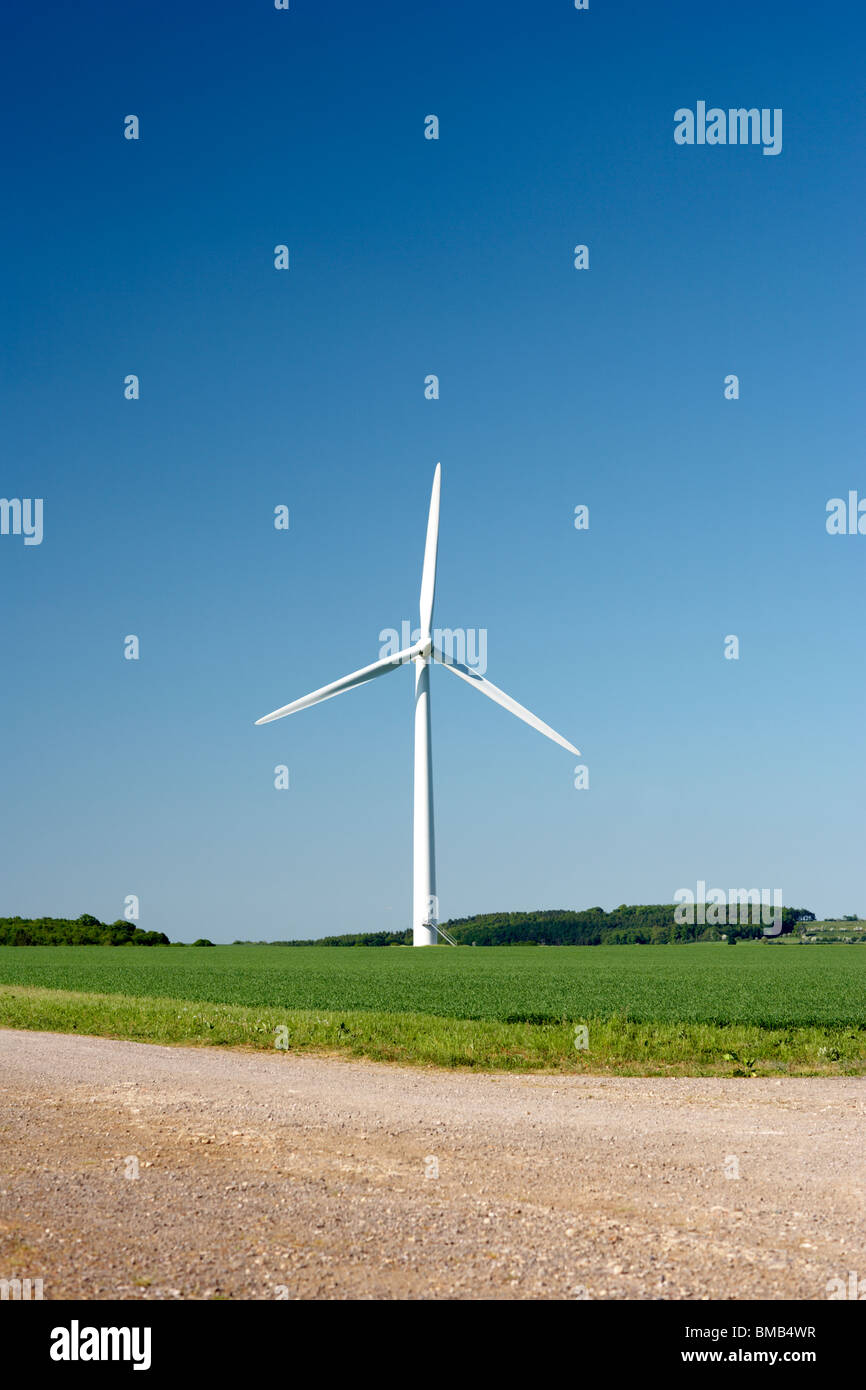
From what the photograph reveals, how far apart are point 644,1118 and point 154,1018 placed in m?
18.8

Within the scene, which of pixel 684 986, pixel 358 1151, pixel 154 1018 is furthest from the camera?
pixel 684 986

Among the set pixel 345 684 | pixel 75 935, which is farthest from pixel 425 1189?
pixel 75 935

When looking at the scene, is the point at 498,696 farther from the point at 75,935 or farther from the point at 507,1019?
the point at 75,935

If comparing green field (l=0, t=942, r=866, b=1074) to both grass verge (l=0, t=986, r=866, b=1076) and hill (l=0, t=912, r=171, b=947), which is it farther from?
hill (l=0, t=912, r=171, b=947)

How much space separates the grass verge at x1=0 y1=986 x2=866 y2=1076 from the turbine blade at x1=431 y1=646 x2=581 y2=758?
159 feet

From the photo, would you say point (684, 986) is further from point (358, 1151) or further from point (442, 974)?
point (358, 1151)

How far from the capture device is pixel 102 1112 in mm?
16812

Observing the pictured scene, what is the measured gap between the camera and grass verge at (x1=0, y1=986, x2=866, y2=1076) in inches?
912

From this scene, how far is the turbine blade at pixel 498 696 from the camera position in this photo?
7875cm

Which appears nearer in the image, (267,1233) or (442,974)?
(267,1233)

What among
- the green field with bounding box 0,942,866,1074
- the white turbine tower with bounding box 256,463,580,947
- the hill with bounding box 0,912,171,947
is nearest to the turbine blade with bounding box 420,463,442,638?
the white turbine tower with bounding box 256,463,580,947
